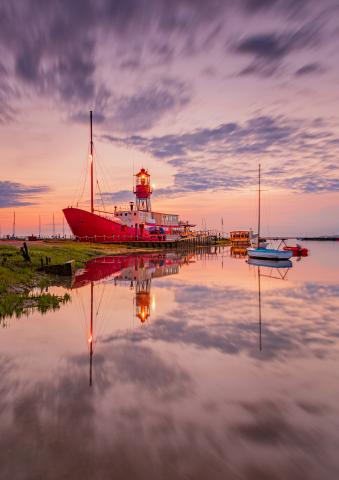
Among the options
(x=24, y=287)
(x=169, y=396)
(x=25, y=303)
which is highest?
(x=24, y=287)

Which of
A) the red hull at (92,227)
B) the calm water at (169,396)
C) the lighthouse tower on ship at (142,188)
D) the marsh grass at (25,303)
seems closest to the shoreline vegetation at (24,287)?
the marsh grass at (25,303)

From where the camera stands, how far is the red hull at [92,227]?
59.5 m

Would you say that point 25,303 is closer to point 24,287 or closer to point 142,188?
point 24,287

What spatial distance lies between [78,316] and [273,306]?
901 cm

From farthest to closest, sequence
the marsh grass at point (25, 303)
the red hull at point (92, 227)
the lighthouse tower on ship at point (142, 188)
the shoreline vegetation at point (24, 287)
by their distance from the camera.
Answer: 1. the lighthouse tower on ship at point (142, 188)
2. the red hull at point (92, 227)
3. the shoreline vegetation at point (24, 287)
4. the marsh grass at point (25, 303)

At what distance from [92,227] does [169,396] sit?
56.5m

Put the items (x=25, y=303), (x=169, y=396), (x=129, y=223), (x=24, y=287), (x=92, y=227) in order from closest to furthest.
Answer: (x=169, y=396)
(x=25, y=303)
(x=24, y=287)
(x=92, y=227)
(x=129, y=223)

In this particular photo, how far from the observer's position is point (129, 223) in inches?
2827

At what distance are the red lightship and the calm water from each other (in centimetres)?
4823

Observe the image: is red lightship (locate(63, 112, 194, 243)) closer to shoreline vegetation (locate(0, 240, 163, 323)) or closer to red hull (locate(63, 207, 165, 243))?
red hull (locate(63, 207, 165, 243))

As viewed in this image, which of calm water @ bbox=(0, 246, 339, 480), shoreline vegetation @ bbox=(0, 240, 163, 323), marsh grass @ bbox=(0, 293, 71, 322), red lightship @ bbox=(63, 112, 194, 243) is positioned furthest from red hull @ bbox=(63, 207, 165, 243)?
calm water @ bbox=(0, 246, 339, 480)

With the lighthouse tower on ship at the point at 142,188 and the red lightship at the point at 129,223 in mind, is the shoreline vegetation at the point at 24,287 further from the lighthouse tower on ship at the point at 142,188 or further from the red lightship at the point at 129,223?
the lighthouse tower on ship at the point at 142,188

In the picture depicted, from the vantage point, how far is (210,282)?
80.3 ft

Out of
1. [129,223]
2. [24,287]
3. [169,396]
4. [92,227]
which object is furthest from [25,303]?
[129,223]
